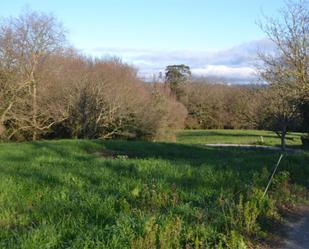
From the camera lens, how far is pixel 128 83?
41375 mm

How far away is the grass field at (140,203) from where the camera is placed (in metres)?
4.99

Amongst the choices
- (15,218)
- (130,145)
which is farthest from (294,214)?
(130,145)

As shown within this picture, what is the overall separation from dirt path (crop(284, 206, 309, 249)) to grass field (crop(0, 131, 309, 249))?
29cm

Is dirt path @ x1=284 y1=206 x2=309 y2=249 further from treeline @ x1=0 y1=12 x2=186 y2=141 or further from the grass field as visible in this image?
treeline @ x1=0 y1=12 x2=186 y2=141

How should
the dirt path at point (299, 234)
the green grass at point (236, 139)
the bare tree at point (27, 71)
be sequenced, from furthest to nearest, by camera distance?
the green grass at point (236, 139), the bare tree at point (27, 71), the dirt path at point (299, 234)

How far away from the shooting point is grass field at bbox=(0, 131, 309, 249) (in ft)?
16.4

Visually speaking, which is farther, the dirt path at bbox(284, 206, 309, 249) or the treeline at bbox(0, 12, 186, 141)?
the treeline at bbox(0, 12, 186, 141)

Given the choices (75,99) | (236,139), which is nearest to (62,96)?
(75,99)

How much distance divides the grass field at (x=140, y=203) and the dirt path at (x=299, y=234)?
0.94ft

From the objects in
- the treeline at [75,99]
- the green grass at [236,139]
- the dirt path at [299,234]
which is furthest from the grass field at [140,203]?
the green grass at [236,139]

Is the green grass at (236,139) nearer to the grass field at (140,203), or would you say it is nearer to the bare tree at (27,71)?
the bare tree at (27,71)

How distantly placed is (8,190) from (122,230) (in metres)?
3.54

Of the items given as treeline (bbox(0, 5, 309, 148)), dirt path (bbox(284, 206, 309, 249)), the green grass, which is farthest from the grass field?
the green grass

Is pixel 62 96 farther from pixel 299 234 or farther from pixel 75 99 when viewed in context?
pixel 299 234
